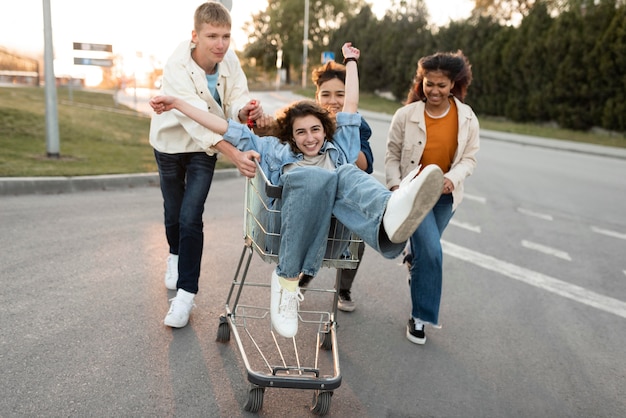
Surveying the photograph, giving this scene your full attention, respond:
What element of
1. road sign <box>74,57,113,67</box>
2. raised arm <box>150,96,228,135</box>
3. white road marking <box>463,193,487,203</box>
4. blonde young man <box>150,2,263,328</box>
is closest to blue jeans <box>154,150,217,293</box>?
blonde young man <box>150,2,263,328</box>

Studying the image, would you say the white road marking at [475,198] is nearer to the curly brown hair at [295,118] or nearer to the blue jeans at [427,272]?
the blue jeans at [427,272]

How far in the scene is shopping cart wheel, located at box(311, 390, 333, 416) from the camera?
290 cm

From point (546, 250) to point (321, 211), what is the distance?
4.45m

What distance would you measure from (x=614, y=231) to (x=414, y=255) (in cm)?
500

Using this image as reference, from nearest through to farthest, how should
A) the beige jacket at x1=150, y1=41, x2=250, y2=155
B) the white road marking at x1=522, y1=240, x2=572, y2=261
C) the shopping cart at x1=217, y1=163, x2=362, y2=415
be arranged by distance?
the shopping cart at x1=217, y1=163, x2=362, y2=415 < the beige jacket at x1=150, y1=41, x2=250, y2=155 < the white road marking at x1=522, y1=240, x2=572, y2=261

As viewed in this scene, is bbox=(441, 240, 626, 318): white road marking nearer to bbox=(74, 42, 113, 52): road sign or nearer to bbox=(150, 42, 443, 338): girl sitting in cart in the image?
bbox=(150, 42, 443, 338): girl sitting in cart

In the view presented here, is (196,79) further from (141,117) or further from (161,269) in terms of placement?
(141,117)

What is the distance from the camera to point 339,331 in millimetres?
4090

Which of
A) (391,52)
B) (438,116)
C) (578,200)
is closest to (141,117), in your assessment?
(578,200)

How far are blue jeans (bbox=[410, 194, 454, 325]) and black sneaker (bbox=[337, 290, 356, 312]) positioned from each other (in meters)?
0.61

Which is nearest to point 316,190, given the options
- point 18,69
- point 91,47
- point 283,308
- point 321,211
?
→ point 321,211

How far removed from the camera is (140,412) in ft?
9.17

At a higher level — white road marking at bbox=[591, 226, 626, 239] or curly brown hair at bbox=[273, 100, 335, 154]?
curly brown hair at bbox=[273, 100, 335, 154]

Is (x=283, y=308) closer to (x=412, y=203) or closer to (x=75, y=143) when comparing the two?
(x=412, y=203)
